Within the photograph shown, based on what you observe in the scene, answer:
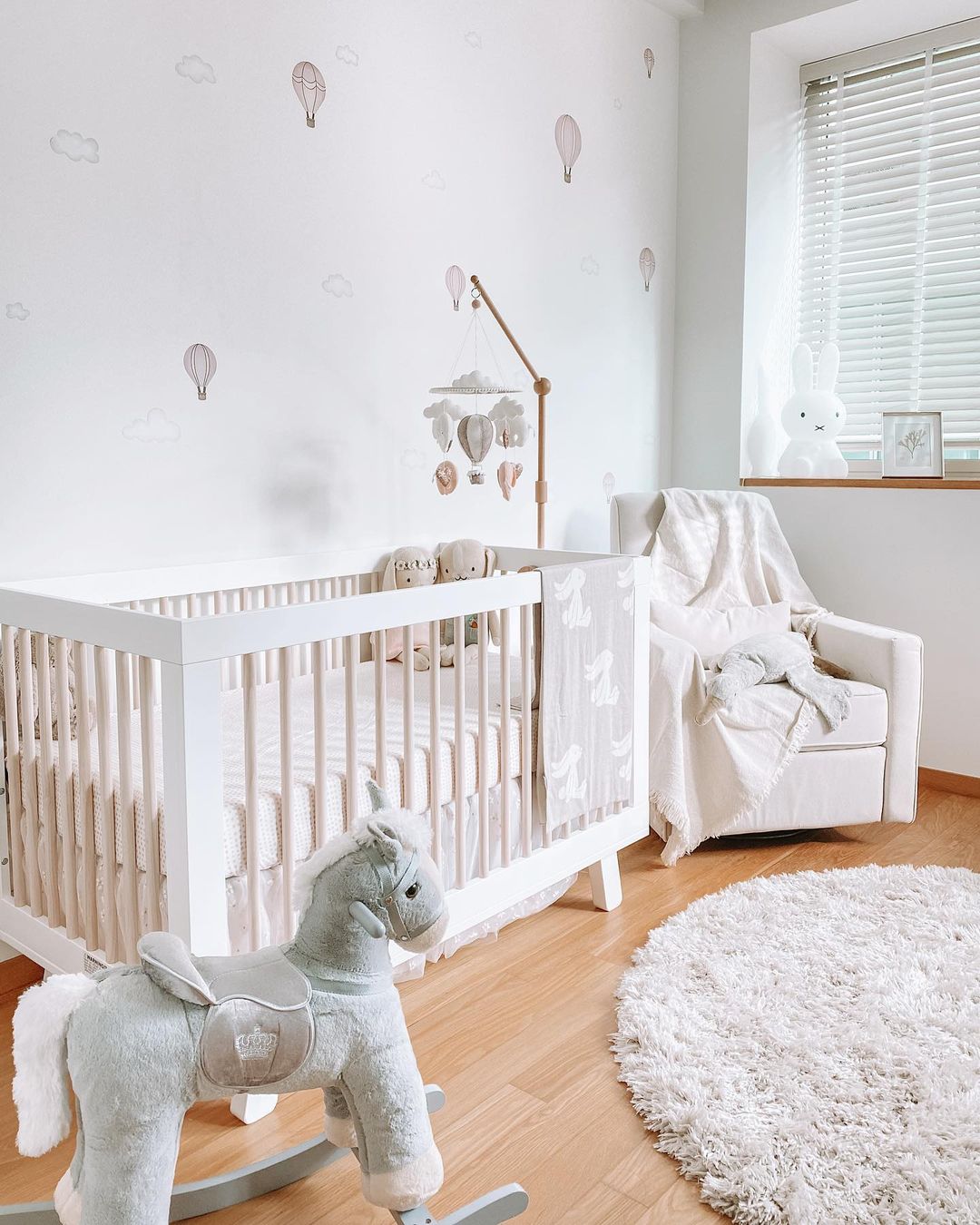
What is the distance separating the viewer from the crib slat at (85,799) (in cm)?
139

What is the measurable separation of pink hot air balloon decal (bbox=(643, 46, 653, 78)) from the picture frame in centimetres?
126

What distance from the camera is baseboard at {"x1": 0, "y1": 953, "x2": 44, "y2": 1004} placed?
175cm

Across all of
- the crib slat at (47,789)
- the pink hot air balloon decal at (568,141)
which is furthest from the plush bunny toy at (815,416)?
the crib slat at (47,789)

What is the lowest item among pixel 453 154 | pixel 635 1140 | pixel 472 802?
pixel 635 1140

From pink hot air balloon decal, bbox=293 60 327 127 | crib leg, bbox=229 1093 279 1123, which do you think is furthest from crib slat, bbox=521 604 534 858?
pink hot air balloon decal, bbox=293 60 327 127

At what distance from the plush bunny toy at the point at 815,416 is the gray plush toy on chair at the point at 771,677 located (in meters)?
0.87

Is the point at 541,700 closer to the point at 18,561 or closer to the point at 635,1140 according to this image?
the point at 635,1140

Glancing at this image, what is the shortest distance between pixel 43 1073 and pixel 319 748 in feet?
1.78

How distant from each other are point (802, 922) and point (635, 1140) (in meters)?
0.73

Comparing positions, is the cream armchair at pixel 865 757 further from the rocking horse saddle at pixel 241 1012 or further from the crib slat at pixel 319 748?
the rocking horse saddle at pixel 241 1012

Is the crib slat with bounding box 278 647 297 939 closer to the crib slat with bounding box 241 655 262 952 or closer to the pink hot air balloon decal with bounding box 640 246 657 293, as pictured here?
the crib slat with bounding box 241 655 262 952

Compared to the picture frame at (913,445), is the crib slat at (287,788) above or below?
below

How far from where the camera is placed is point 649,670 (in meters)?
2.25

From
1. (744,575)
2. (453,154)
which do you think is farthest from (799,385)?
(453,154)
